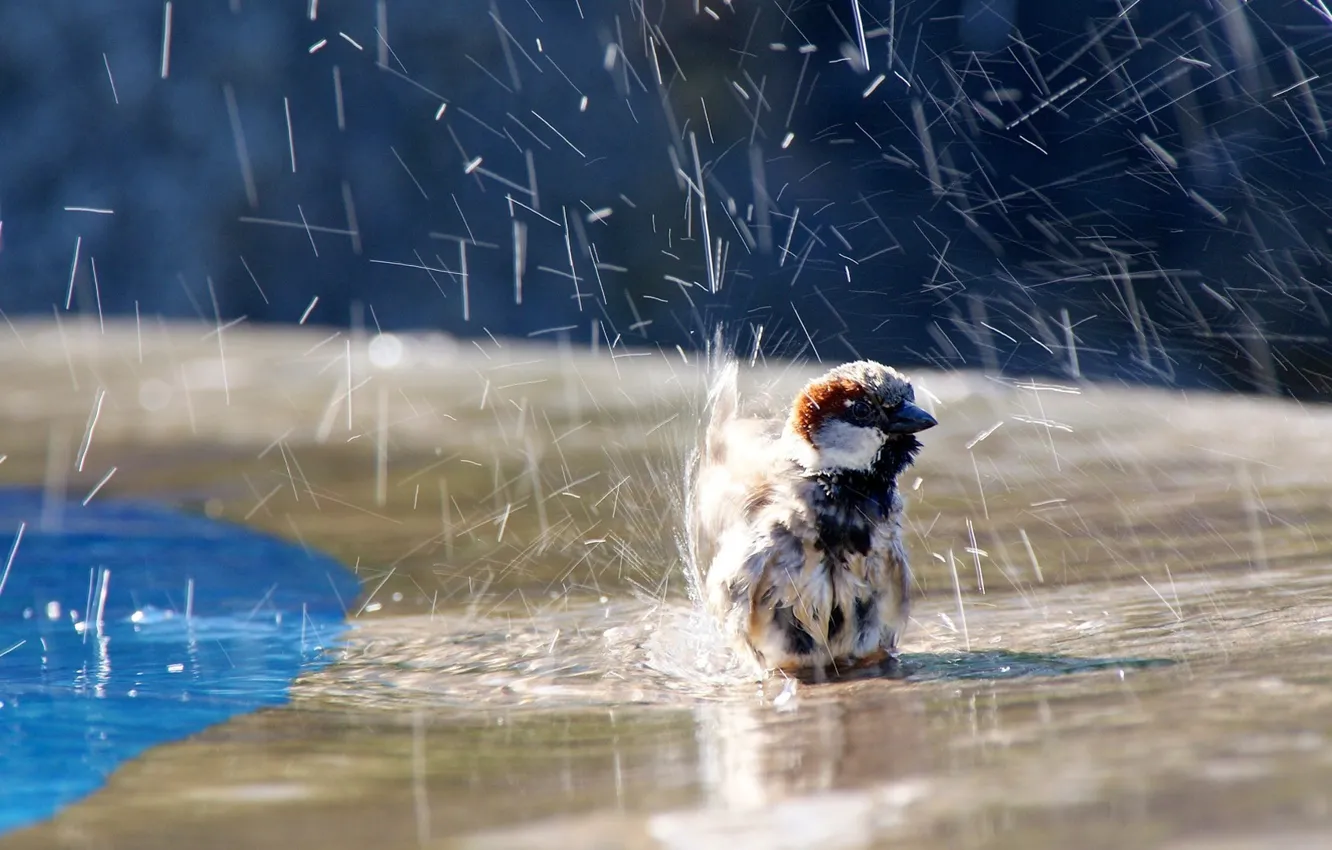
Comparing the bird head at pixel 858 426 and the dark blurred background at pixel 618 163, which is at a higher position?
the dark blurred background at pixel 618 163

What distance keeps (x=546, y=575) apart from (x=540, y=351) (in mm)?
3563

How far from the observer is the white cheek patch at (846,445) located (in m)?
3.32

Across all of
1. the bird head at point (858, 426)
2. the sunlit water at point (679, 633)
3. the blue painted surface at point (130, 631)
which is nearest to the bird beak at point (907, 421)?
the bird head at point (858, 426)

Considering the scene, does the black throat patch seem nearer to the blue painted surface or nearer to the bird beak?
the bird beak

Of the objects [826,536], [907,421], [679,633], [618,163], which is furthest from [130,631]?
[618,163]

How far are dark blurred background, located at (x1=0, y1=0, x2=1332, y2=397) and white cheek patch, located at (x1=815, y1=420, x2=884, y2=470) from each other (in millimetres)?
7075

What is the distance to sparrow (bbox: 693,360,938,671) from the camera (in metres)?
3.22

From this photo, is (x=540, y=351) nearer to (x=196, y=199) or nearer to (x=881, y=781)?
(x=196, y=199)

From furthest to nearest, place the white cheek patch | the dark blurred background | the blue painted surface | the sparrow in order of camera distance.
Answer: the dark blurred background, the white cheek patch, the sparrow, the blue painted surface

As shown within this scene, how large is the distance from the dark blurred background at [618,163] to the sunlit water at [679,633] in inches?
166

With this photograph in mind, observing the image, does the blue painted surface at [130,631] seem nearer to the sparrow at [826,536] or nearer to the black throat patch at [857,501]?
the sparrow at [826,536]

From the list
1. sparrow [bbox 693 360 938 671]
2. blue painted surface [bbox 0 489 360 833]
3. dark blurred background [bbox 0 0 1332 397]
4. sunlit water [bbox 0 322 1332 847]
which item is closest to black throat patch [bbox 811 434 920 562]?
sparrow [bbox 693 360 938 671]

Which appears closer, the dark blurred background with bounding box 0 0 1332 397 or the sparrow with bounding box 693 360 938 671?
the sparrow with bounding box 693 360 938 671

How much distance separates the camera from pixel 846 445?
3.34 m
